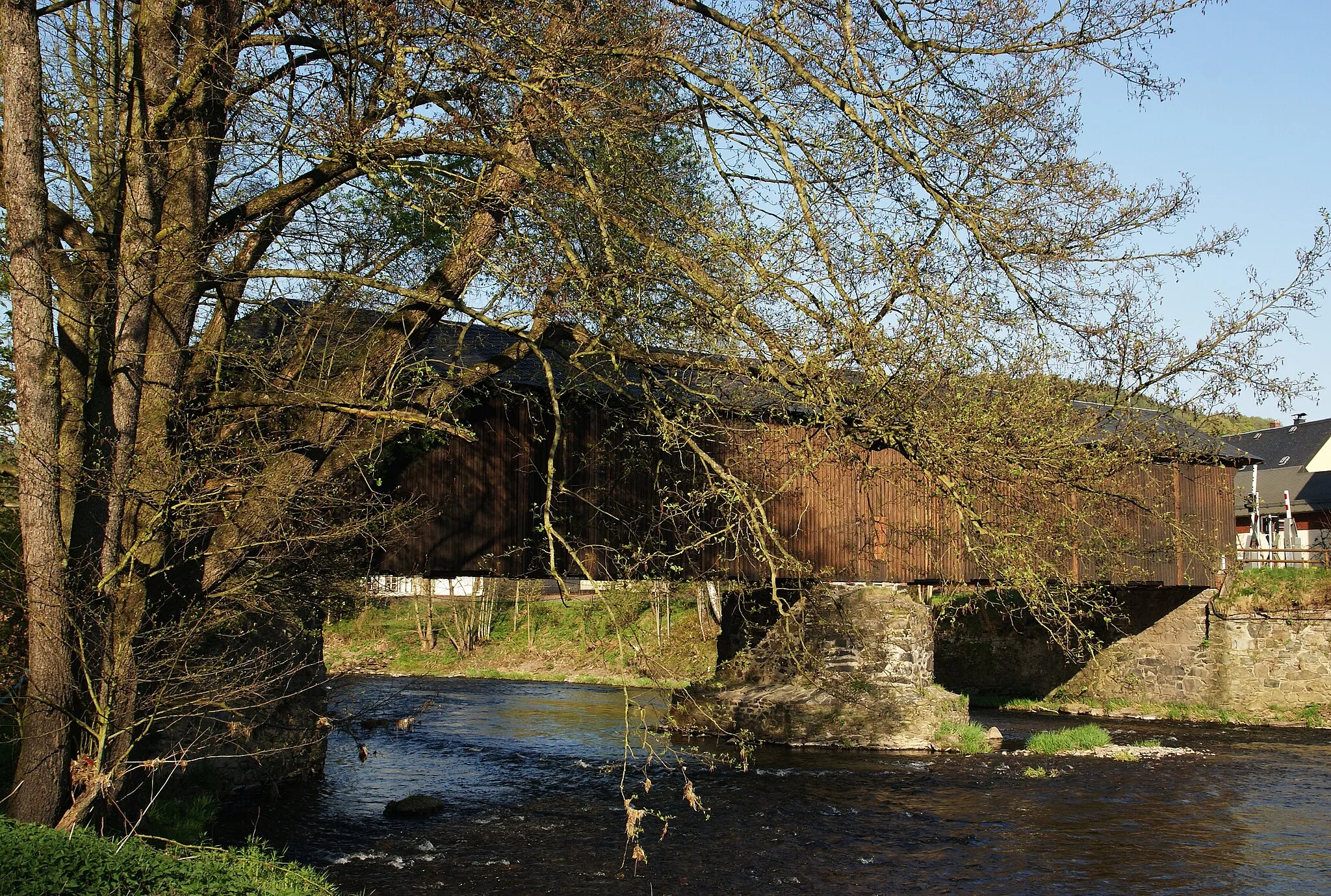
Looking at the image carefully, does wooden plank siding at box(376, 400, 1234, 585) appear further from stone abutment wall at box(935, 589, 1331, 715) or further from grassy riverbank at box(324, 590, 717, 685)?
grassy riverbank at box(324, 590, 717, 685)

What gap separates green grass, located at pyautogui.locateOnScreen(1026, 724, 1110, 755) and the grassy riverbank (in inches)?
355

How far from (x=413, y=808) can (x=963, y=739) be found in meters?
7.82

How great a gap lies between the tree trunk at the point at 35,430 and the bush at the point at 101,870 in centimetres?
36

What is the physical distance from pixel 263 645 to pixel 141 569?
16.6ft

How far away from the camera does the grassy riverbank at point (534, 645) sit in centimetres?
2519

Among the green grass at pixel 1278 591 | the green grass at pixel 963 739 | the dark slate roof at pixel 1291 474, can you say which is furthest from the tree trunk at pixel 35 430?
the dark slate roof at pixel 1291 474

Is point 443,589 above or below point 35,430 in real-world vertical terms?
below

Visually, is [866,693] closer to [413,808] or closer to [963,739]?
[963,739]

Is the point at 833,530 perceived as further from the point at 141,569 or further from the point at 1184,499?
the point at 141,569

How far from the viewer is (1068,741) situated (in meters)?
15.0

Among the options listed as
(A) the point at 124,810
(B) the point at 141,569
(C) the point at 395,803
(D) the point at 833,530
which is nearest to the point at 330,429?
(B) the point at 141,569

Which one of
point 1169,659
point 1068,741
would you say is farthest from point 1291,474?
point 1068,741

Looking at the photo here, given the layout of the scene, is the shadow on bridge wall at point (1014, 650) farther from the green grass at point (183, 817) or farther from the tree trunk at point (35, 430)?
the tree trunk at point (35, 430)

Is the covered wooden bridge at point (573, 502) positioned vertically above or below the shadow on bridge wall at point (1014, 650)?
above
